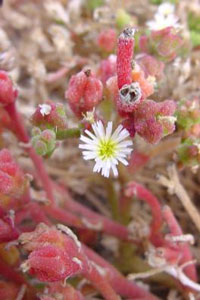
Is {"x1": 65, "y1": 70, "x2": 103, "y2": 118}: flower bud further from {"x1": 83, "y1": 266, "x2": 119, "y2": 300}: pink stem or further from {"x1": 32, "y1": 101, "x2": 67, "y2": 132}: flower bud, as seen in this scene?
{"x1": 83, "y1": 266, "x2": 119, "y2": 300}: pink stem

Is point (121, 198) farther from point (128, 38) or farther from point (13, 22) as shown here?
point (13, 22)

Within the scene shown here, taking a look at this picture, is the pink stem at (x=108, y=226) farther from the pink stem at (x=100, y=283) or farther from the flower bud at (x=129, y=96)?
the flower bud at (x=129, y=96)

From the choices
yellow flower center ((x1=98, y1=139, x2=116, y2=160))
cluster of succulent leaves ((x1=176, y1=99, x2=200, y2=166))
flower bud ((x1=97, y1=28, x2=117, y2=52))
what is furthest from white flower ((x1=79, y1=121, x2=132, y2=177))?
flower bud ((x1=97, y1=28, x2=117, y2=52))

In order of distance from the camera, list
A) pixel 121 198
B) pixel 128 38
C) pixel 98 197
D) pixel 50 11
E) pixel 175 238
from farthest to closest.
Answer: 1. pixel 50 11
2. pixel 98 197
3. pixel 121 198
4. pixel 175 238
5. pixel 128 38

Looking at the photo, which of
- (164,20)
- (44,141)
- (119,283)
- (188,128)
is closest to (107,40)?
(164,20)

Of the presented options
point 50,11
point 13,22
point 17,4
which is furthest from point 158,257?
point 17,4

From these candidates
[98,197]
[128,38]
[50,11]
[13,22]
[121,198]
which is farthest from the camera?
[13,22]
